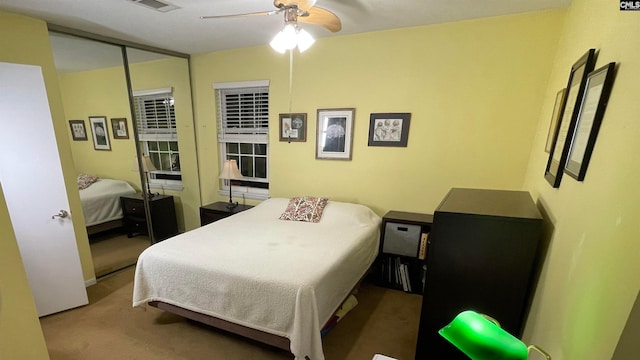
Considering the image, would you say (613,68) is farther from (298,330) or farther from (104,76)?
(104,76)

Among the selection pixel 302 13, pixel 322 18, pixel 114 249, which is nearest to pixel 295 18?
pixel 302 13

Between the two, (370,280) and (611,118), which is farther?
(370,280)

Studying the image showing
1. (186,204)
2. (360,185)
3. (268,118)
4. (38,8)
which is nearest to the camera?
(38,8)

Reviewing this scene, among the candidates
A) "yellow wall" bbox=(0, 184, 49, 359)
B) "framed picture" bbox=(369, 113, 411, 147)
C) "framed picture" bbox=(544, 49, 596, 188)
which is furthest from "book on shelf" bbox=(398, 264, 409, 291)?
"yellow wall" bbox=(0, 184, 49, 359)

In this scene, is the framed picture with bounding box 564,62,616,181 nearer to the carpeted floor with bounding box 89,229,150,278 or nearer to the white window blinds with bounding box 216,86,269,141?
the white window blinds with bounding box 216,86,269,141

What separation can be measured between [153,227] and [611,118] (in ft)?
13.8

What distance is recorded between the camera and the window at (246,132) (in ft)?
11.0

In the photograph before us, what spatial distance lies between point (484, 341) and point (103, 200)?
3.81 metres

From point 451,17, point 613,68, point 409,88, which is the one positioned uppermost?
point 451,17

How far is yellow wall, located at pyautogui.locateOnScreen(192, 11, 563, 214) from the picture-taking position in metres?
2.23

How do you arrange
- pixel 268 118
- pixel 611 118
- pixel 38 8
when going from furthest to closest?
pixel 268 118, pixel 38 8, pixel 611 118

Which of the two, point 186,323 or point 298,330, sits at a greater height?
point 298,330

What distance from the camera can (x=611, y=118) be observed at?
889 millimetres

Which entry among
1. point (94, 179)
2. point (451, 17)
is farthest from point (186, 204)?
point (451, 17)
